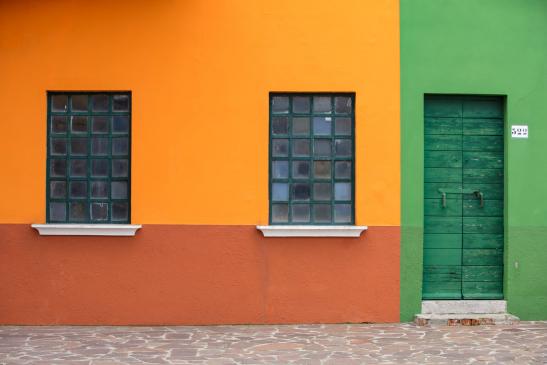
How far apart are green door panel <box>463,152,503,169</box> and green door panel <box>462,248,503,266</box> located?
96 centimetres

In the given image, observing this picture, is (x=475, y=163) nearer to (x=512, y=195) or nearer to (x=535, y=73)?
(x=512, y=195)

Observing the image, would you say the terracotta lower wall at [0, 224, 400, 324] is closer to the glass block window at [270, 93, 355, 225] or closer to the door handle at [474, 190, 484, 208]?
the glass block window at [270, 93, 355, 225]

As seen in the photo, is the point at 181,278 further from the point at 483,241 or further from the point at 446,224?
the point at 483,241

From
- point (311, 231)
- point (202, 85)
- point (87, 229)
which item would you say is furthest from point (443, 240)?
point (87, 229)

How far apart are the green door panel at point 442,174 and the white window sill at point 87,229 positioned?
3.32 meters

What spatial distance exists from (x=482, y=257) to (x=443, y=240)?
0.50 meters

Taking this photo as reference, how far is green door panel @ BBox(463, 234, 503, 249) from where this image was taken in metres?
9.23

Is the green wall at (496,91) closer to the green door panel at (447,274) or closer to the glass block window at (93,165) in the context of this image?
the green door panel at (447,274)

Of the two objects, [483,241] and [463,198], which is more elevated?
[463,198]

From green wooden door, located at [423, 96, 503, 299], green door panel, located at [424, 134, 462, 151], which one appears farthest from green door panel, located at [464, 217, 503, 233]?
green door panel, located at [424, 134, 462, 151]

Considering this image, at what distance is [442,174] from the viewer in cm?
921

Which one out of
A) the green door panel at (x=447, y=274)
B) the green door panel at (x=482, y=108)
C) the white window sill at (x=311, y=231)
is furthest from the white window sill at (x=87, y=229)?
the green door panel at (x=482, y=108)

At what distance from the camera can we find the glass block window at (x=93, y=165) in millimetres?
9070

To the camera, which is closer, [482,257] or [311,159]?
[311,159]
